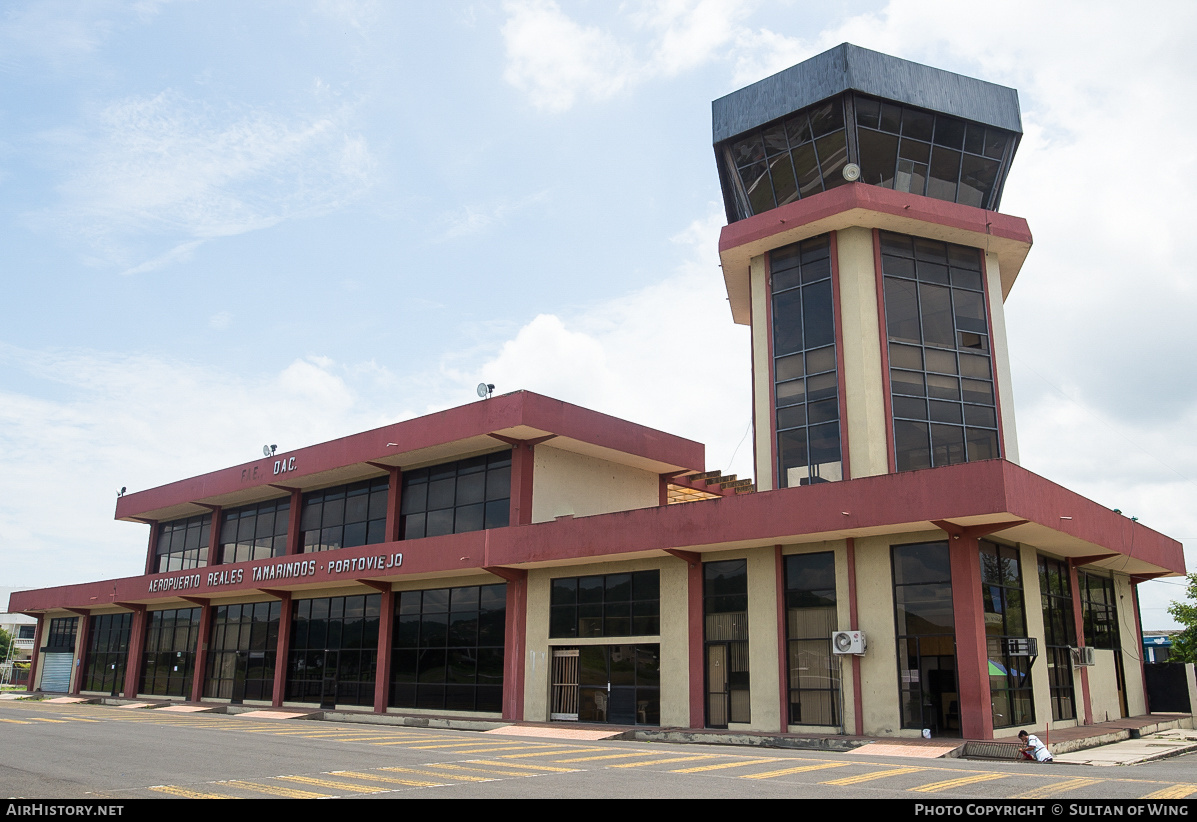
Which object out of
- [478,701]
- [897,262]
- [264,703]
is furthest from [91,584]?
[897,262]

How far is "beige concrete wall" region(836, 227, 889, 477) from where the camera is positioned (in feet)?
83.1

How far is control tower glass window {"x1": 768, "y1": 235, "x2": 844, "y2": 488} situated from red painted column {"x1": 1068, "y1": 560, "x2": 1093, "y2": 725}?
8269 millimetres

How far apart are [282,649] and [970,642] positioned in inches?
1090

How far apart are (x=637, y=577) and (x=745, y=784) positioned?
1458cm

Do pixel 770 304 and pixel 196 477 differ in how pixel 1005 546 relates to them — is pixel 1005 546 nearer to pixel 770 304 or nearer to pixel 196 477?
pixel 770 304

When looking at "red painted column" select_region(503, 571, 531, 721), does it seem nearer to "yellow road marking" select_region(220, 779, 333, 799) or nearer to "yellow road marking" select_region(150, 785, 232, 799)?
"yellow road marking" select_region(220, 779, 333, 799)

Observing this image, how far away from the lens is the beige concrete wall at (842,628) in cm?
2231

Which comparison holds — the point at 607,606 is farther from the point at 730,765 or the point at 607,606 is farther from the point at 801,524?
the point at 730,765

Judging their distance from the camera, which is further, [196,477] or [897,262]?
[196,477]

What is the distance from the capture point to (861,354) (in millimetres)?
26062

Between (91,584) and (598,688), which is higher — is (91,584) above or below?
above

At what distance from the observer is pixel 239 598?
41031mm

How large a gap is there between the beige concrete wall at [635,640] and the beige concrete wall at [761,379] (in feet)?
13.0

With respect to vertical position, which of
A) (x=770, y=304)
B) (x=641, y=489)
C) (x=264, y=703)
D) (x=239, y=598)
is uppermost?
(x=770, y=304)
